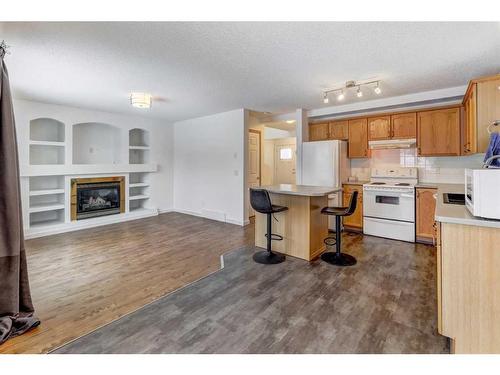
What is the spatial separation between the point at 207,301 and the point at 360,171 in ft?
13.8

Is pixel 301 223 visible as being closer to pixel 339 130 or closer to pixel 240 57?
pixel 240 57

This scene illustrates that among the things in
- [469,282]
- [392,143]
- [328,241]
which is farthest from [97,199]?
[469,282]

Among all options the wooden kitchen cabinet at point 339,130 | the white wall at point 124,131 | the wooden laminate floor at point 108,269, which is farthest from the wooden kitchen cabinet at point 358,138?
the white wall at point 124,131

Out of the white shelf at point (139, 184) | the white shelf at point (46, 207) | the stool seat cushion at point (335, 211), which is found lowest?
the white shelf at point (46, 207)

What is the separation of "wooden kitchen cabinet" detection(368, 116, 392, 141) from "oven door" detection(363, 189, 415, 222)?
1.05 metres

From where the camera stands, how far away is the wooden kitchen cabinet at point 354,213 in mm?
4703

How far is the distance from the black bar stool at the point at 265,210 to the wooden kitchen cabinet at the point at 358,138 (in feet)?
8.15

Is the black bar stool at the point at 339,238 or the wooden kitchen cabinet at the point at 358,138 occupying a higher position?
the wooden kitchen cabinet at the point at 358,138

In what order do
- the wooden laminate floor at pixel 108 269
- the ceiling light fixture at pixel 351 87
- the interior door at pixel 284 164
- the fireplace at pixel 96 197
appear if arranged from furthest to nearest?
the interior door at pixel 284 164 < the fireplace at pixel 96 197 < the ceiling light fixture at pixel 351 87 < the wooden laminate floor at pixel 108 269

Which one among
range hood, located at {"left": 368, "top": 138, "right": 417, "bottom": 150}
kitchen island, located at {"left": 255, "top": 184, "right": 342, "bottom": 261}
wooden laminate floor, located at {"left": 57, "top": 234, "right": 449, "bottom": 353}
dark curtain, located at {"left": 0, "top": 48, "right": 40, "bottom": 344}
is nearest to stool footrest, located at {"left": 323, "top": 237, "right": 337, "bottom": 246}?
kitchen island, located at {"left": 255, "top": 184, "right": 342, "bottom": 261}

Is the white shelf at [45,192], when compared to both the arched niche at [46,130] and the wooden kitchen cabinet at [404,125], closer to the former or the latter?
the arched niche at [46,130]

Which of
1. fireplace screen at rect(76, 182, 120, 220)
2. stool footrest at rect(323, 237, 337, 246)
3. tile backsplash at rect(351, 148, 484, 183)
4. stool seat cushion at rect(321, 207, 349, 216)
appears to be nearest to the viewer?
stool seat cushion at rect(321, 207, 349, 216)

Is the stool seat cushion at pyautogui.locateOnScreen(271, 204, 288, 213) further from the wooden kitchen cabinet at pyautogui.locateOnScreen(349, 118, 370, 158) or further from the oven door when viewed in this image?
the wooden kitchen cabinet at pyautogui.locateOnScreen(349, 118, 370, 158)

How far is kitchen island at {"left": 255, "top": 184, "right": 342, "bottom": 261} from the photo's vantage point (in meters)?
3.35
